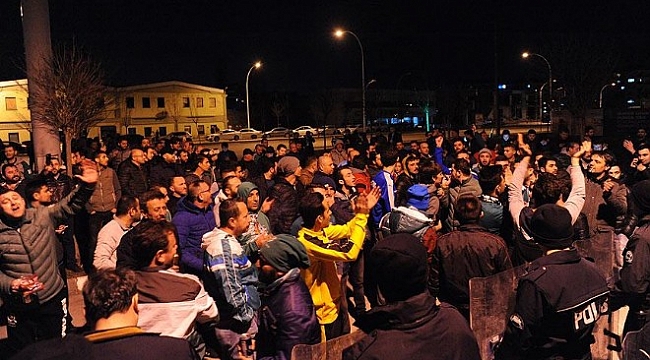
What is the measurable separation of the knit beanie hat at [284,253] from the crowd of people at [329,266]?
0.01 meters

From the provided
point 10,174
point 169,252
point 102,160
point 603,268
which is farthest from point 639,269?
point 10,174

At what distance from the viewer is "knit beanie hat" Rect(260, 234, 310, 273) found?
483cm

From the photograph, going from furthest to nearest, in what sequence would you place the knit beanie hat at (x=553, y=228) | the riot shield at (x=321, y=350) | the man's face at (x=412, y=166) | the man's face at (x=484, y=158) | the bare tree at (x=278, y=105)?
the bare tree at (x=278, y=105) → the man's face at (x=484, y=158) → the man's face at (x=412, y=166) → the knit beanie hat at (x=553, y=228) → the riot shield at (x=321, y=350)

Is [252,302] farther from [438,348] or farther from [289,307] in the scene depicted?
[438,348]

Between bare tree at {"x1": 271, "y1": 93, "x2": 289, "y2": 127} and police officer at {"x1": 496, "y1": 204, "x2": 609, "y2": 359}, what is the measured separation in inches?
3007

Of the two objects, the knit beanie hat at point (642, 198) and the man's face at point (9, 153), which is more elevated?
the man's face at point (9, 153)

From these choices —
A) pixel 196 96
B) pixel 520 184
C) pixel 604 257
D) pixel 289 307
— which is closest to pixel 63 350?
pixel 289 307

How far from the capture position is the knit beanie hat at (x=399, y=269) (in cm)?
310

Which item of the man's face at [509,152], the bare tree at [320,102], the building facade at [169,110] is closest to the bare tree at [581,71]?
the man's face at [509,152]

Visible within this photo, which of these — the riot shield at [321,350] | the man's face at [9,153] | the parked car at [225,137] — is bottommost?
the riot shield at [321,350]

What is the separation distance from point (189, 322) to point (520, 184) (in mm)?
4310

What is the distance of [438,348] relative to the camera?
301cm

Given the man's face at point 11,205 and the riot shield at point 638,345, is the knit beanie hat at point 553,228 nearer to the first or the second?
the riot shield at point 638,345

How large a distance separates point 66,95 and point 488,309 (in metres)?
11.2
